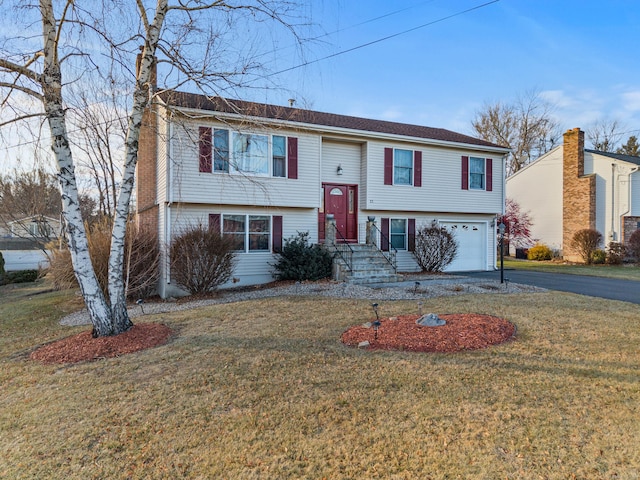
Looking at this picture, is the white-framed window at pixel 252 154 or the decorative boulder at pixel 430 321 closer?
the decorative boulder at pixel 430 321

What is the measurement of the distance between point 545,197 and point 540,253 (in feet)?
12.2

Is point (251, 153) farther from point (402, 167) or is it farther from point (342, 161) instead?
point (402, 167)

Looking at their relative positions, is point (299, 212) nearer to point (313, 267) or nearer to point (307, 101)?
point (313, 267)

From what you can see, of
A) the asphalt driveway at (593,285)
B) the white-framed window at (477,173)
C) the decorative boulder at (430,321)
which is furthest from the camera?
the white-framed window at (477,173)

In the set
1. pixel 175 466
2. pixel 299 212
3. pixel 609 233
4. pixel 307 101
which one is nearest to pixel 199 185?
pixel 299 212

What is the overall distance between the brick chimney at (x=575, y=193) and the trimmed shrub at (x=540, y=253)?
2.41 feet

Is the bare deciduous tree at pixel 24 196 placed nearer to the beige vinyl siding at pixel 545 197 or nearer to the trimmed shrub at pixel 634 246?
the beige vinyl siding at pixel 545 197

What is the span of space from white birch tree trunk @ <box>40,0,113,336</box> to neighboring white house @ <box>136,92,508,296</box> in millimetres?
4000

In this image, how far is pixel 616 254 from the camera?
18.9 metres

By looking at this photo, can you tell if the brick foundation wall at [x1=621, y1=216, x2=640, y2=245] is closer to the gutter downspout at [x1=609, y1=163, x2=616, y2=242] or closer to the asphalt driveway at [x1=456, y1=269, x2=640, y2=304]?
the gutter downspout at [x1=609, y1=163, x2=616, y2=242]

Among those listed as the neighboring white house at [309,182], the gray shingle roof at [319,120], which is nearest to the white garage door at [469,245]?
the neighboring white house at [309,182]

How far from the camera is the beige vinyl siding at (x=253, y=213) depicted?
1092cm

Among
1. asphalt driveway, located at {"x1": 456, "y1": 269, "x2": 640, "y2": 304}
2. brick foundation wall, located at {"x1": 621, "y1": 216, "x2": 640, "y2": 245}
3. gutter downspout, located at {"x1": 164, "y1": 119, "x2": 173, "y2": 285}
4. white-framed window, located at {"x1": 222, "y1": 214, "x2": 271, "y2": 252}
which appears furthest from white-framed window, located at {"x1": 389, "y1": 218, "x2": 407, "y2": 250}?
brick foundation wall, located at {"x1": 621, "y1": 216, "x2": 640, "y2": 245}

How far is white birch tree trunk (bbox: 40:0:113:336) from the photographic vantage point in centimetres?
559
